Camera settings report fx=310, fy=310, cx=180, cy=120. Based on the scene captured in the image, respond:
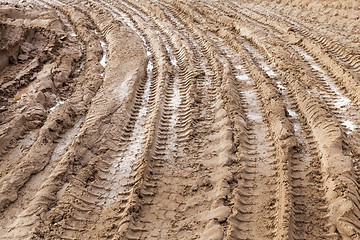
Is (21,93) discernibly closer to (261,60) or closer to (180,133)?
(180,133)

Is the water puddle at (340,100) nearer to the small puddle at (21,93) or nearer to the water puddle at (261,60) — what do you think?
the water puddle at (261,60)

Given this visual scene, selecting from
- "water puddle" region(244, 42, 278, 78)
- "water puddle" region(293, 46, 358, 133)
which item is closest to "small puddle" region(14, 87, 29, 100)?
"water puddle" region(244, 42, 278, 78)

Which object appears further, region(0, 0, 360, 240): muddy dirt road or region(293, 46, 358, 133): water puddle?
region(293, 46, 358, 133): water puddle

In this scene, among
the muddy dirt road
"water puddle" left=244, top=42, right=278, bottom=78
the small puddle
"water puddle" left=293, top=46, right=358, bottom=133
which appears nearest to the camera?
the muddy dirt road

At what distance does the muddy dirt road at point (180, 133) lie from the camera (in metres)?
3.06

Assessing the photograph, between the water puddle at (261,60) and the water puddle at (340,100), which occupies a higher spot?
the water puddle at (261,60)

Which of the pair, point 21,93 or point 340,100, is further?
point 21,93

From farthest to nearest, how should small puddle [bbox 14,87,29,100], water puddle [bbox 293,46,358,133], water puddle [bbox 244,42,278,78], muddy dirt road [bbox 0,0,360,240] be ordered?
water puddle [bbox 244,42,278,78]
small puddle [bbox 14,87,29,100]
water puddle [bbox 293,46,358,133]
muddy dirt road [bbox 0,0,360,240]

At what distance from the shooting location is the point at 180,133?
4.35 metres

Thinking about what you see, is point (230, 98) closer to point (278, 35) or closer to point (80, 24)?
point (278, 35)

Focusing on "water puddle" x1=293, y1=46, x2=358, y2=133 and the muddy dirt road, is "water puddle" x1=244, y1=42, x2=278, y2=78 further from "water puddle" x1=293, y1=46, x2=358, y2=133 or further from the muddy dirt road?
"water puddle" x1=293, y1=46, x2=358, y2=133

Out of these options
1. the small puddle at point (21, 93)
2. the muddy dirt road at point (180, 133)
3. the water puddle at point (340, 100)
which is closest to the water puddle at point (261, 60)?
the muddy dirt road at point (180, 133)

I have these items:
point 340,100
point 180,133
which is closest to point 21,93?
point 180,133

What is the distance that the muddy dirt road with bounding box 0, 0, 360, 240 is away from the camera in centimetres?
306
